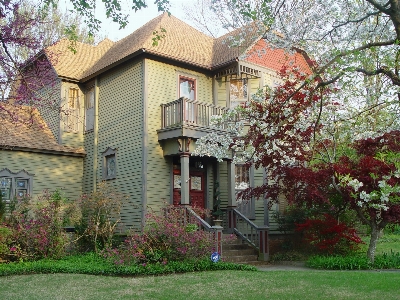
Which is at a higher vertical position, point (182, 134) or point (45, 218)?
point (182, 134)

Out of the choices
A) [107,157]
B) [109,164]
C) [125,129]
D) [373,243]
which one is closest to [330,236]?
[373,243]

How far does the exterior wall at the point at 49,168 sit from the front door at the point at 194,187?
4661 millimetres

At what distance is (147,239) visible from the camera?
12.4m

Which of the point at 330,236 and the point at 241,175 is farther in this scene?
the point at 241,175

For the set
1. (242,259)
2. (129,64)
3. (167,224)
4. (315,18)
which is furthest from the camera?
(129,64)

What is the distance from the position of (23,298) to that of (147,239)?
4273 millimetres

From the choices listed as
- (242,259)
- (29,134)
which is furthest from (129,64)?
(242,259)

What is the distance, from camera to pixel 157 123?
54.7 ft

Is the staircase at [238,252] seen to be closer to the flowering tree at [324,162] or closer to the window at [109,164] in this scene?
the flowering tree at [324,162]

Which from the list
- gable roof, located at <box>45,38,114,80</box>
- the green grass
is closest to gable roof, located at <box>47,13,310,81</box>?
gable roof, located at <box>45,38,114,80</box>

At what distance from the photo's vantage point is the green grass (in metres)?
8.55

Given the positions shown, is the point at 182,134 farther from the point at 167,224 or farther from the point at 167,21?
the point at 167,21

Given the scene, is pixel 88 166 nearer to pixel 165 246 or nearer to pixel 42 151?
pixel 42 151

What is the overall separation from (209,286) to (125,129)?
30.2 feet
